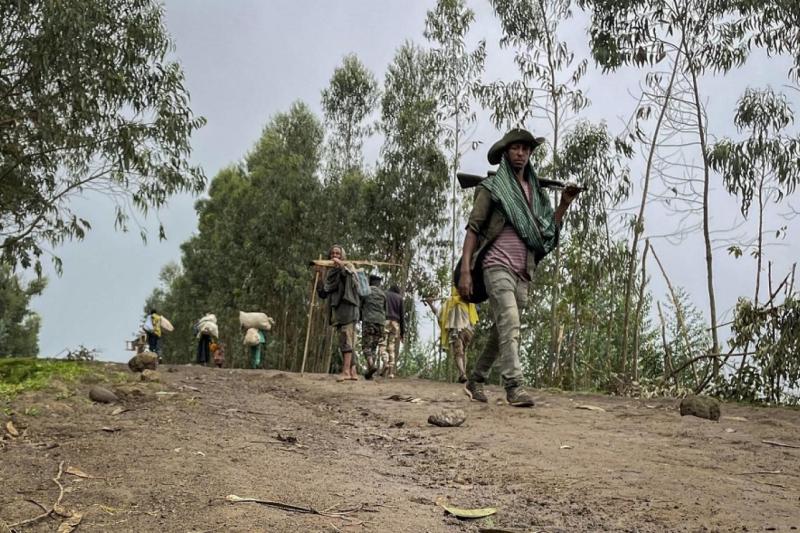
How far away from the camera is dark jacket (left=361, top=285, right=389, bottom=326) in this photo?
42.9ft

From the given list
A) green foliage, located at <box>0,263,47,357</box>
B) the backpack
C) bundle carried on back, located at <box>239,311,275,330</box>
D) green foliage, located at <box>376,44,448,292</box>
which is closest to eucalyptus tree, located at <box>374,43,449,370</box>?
green foliage, located at <box>376,44,448,292</box>

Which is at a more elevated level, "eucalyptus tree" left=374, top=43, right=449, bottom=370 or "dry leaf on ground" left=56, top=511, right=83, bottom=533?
"eucalyptus tree" left=374, top=43, right=449, bottom=370

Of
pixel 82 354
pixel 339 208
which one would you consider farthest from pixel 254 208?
pixel 82 354

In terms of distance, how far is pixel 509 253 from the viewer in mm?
6844

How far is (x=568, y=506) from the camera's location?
3.64 metres

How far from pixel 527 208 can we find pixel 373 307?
21.6 feet

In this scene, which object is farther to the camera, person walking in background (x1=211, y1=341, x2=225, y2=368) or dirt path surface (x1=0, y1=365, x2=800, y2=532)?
person walking in background (x1=211, y1=341, x2=225, y2=368)

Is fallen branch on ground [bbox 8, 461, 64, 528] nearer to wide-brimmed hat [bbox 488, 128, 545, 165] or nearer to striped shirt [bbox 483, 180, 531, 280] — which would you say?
striped shirt [bbox 483, 180, 531, 280]

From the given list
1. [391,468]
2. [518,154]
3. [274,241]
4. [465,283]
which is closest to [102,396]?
[465,283]

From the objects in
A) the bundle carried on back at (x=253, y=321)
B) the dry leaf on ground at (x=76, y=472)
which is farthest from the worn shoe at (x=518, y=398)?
the bundle carried on back at (x=253, y=321)

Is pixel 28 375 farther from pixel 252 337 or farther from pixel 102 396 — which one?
pixel 252 337

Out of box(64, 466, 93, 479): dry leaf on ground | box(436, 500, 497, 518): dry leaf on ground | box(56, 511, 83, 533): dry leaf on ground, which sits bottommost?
box(56, 511, 83, 533): dry leaf on ground

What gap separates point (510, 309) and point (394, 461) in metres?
2.21

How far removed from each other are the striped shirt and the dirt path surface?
4.03 ft
